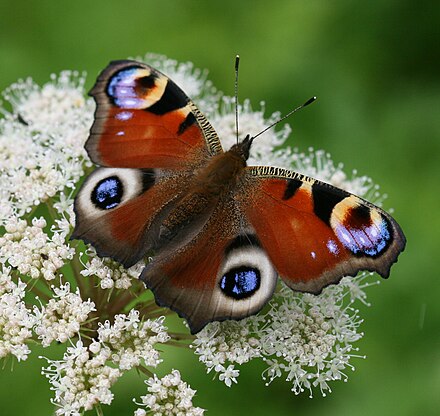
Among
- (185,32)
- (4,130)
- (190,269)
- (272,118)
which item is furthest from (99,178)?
(185,32)

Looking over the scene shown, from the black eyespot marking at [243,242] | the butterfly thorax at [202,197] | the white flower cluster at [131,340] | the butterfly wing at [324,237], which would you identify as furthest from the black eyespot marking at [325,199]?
the white flower cluster at [131,340]

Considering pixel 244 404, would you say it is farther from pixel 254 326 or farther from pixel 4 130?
pixel 4 130

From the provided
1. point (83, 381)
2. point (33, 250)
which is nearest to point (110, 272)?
point (33, 250)

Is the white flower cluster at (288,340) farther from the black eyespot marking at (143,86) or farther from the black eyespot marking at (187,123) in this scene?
the black eyespot marking at (143,86)

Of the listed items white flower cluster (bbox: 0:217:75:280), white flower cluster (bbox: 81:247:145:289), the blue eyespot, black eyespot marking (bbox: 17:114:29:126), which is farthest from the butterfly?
black eyespot marking (bbox: 17:114:29:126)

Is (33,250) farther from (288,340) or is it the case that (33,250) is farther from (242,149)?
(288,340)

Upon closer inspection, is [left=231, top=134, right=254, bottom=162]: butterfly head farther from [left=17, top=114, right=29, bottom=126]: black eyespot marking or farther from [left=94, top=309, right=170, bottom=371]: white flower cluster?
[left=17, top=114, right=29, bottom=126]: black eyespot marking
